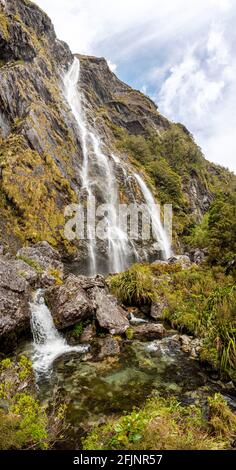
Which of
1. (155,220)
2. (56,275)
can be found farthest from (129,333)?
(155,220)

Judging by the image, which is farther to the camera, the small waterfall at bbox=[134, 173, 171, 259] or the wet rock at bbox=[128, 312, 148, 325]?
the small waterfall at bbox=[134, 173, 171, 259]

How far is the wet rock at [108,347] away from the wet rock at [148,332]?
133 cm

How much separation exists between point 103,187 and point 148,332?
23374mm

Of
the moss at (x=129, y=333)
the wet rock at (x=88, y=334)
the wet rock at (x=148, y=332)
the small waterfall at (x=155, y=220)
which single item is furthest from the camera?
the small waterfall at (x=155, y=220)

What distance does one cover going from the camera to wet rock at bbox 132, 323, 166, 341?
13.9 m

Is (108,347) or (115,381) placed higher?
(108,347)

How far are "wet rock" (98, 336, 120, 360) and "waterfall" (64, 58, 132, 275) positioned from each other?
14.9m

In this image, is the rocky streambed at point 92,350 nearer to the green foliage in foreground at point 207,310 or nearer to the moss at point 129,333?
the moss at point 129,333

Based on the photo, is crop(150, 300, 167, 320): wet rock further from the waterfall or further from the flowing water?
the waterfall

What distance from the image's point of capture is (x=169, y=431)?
5891 millimetres

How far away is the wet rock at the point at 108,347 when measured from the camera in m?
12.1

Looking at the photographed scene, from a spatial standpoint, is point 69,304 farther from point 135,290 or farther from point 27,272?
point 135,290

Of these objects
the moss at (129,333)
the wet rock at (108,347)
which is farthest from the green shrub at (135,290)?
the wet rock at (108,347)

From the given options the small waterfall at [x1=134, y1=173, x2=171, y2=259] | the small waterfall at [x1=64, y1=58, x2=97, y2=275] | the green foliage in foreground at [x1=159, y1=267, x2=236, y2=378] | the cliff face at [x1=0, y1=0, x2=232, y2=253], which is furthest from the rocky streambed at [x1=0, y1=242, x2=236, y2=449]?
the small waterfall at [x1=134, y1=173, x2=171, y2=259]
